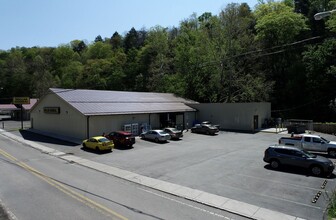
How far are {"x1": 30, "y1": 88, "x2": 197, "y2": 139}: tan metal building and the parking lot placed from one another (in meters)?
3.36

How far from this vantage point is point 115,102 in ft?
132

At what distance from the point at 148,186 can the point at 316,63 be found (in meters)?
47.7

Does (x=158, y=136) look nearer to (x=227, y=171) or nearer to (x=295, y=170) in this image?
(x=227, y=171)

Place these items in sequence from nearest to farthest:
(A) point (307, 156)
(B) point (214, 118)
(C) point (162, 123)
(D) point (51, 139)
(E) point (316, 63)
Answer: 1. (A) point (307, 156)
2. (D) point (51, 139)
3. (C) point (162, 123)
4. (B) point (214, 118)
5. (E) point (316, 63)

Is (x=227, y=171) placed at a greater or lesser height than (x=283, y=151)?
lesser

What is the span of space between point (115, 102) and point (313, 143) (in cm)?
2423

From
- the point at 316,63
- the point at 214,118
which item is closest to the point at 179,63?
the point at 214,118

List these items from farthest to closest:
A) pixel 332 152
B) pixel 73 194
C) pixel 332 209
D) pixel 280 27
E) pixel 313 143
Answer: pixel 280 27 < pixel 313 143 < pixel 332 152 < pixel 73 194 < pixel 332 209

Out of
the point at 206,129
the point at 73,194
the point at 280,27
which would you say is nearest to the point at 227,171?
the point at 73,194

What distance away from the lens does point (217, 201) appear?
1487cm

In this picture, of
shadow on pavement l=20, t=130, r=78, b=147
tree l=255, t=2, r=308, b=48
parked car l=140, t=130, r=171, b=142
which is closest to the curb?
shadow on pavement l=20, t=130, r=78, b=147

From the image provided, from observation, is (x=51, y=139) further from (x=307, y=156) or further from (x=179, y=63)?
(x=179, y=63)

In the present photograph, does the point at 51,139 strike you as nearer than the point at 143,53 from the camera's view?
Yes

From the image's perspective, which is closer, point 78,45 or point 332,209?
point 332,209
